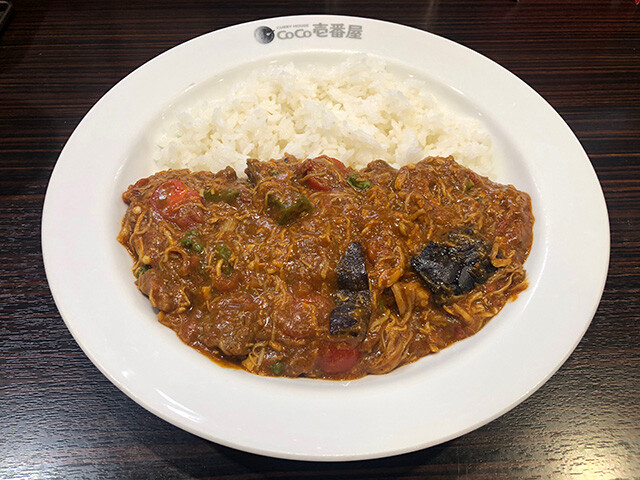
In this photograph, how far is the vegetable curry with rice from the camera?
2.46 metres

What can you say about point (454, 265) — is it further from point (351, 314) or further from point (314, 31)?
point (314, 31)

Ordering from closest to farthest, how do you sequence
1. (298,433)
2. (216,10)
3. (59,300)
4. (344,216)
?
(298,433) → (59,300) → (344,216) → (216,10)

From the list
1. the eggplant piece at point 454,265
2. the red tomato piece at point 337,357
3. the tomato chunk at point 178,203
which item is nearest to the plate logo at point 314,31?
the tomato chunk at point 178,203

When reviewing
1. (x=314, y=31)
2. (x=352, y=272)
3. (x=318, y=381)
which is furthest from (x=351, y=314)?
(x=314, y=31)

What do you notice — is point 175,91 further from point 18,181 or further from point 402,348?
point 402,348

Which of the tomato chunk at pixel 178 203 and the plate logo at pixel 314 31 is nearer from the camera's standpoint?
the tomato chunk at pixel 178 203

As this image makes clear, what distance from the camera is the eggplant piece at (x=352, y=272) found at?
253cm

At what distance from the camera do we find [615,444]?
2523 millimetres

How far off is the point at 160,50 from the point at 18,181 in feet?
6.39

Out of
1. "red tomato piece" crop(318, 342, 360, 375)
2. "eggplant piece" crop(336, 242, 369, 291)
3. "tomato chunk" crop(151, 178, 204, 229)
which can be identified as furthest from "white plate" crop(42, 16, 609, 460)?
"eggplant piece" crop(336, 242, 369, 291)

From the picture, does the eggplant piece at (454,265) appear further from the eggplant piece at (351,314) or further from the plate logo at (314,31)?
the plate logo at (314,31)

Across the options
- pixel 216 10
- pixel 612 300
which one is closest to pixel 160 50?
pixel 216 10

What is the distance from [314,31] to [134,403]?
3.31 m

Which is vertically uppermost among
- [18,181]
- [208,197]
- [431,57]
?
[431,57]
